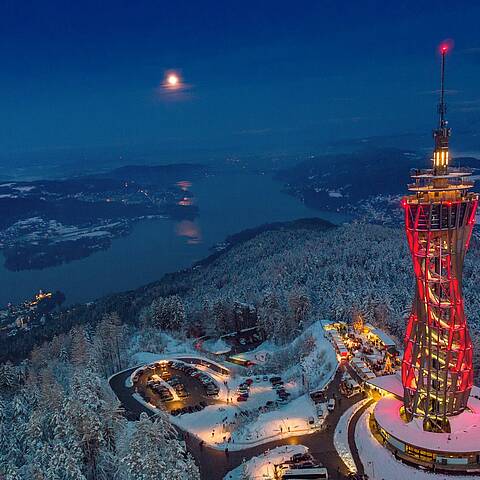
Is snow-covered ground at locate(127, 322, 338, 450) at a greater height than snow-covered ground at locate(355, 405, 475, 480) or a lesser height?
lesser

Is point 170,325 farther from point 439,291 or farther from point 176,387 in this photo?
point 439,291

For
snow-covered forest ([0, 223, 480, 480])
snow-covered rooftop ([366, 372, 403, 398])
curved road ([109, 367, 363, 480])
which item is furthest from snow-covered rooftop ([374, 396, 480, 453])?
snow-covered forest ([0, 223, 480, 480])

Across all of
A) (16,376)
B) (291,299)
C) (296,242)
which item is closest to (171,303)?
(291,299)

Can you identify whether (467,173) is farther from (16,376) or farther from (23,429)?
(16,376)

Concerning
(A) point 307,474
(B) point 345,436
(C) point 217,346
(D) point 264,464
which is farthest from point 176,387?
(A) point 307,474

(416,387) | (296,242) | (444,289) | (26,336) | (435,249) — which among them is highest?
(435,249)

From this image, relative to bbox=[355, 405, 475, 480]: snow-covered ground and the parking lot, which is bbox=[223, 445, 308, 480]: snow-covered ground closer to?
bbox=[355, 405, 475, 480]: snow-covered ground
